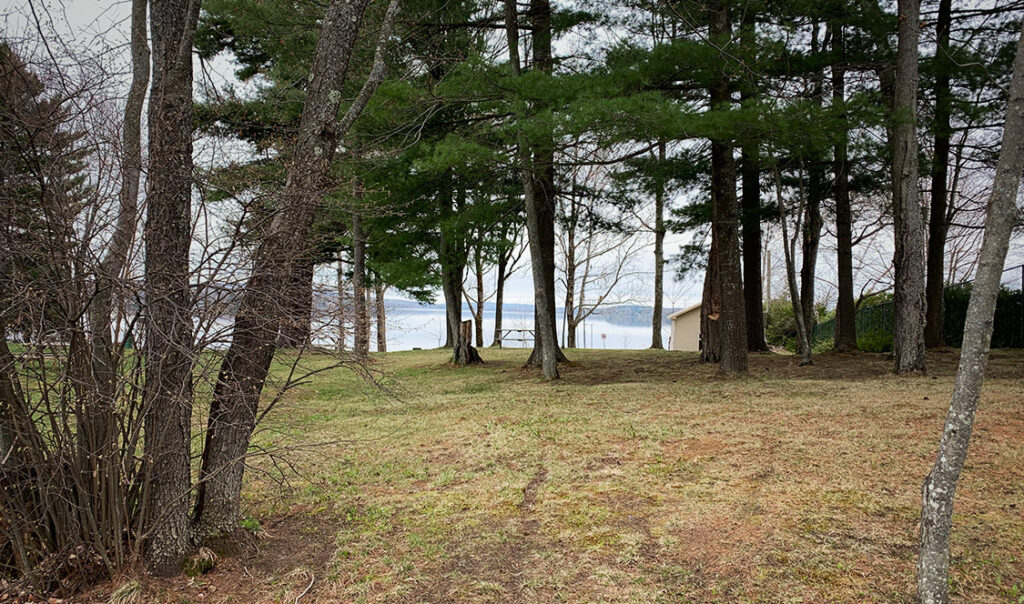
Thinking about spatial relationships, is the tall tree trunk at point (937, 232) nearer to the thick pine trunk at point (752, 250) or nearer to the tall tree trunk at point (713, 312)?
the thick pine trunk at point (752, 250)

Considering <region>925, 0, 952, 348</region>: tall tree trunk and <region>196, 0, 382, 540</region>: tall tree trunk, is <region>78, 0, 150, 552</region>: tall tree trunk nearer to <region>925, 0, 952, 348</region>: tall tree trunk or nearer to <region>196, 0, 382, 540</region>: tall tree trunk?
<region>196, 0, 382, 540</region>: tall tree trunk

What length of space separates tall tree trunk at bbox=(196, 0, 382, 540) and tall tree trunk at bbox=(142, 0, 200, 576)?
169 mm

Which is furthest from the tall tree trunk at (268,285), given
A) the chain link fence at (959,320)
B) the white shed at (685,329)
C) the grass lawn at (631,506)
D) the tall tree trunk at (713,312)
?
the white shed at (685,329)

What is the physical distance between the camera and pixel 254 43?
9.74 meters

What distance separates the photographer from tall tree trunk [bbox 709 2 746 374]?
8477 millimetres

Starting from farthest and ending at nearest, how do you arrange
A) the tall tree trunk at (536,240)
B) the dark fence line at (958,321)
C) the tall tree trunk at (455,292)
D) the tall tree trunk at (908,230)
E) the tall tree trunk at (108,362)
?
the tall tree trunk at (455,292), the dark fence line at (958,321), the tall tree trunk at (536,240), the tall tree trunk at (908,230), the tall tree trunk at (108,362)

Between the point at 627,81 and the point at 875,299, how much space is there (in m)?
13.3

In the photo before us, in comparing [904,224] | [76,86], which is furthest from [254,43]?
[904,224]

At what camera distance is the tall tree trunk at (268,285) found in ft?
8.82

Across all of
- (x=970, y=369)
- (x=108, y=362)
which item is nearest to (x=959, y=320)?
(x=970, y=369)

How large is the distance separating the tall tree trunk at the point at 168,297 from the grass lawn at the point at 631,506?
0.29m

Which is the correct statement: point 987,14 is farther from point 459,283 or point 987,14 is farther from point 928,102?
point 459,283

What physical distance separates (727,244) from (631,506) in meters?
5.80

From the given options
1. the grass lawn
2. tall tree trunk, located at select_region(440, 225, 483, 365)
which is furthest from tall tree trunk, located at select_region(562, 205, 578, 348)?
the grass lawn
